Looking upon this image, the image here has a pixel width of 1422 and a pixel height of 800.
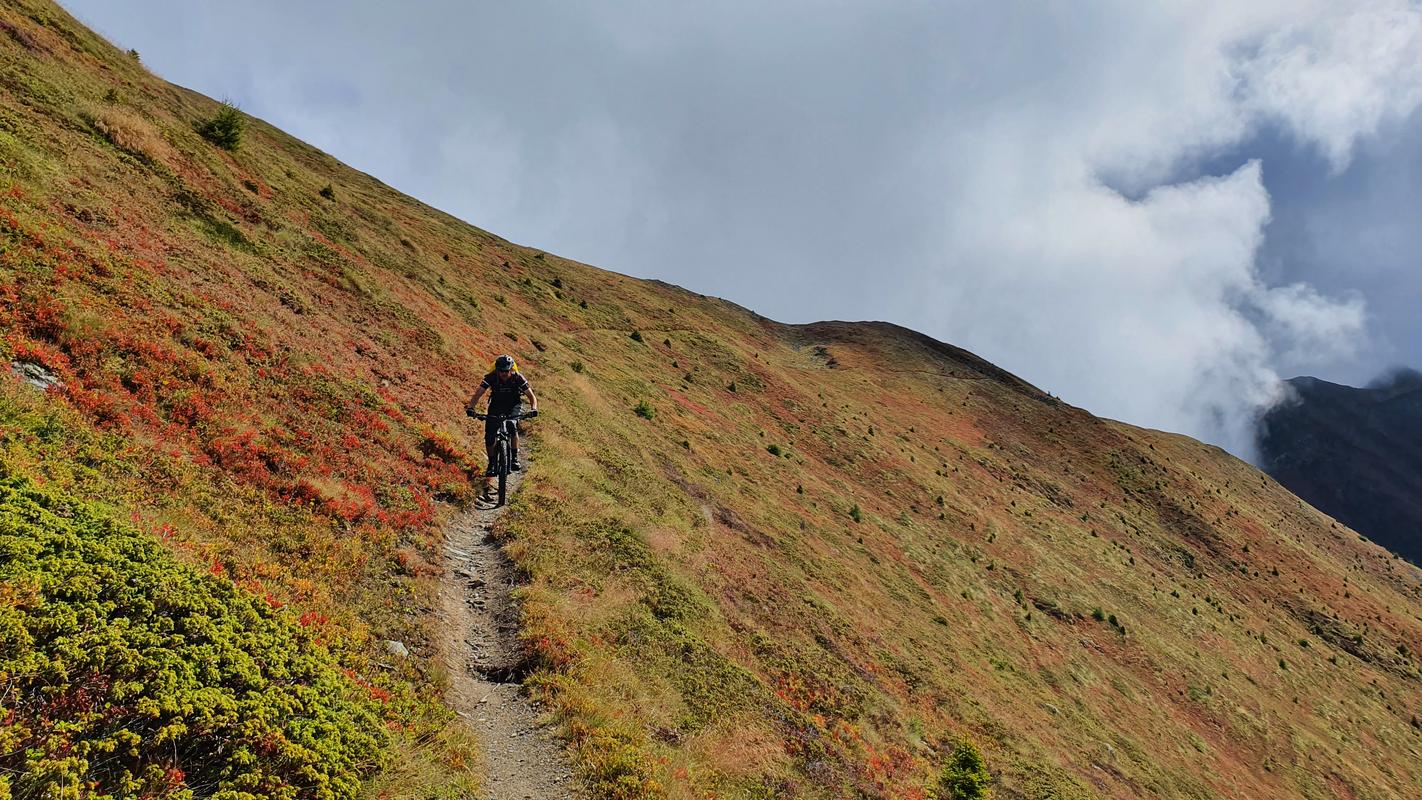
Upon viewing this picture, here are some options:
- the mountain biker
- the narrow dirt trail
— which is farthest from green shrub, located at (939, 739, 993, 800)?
the mountain biker

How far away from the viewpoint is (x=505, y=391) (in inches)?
595

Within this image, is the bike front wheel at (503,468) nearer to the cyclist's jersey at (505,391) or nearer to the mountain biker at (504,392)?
the mountain biker at (504,392)

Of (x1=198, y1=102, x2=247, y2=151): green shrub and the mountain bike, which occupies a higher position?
(x1=198, y1=102, x2=247, y2=151): green shrub

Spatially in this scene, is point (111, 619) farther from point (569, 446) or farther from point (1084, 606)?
point (1084, 606)

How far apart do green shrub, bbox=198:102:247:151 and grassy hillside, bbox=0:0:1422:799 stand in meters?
1.21

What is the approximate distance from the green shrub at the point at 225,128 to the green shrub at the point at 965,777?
126ft

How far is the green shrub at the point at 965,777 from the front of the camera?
12.4 meters

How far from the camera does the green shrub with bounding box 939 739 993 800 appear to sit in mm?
12391

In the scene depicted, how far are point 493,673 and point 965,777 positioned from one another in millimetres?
9680

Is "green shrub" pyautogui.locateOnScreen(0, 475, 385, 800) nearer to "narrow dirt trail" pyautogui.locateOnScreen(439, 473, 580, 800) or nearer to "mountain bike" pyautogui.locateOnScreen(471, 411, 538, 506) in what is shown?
"narrow dirt trail" pyautogui.locateOnScreen(439, 473, 580, 800)

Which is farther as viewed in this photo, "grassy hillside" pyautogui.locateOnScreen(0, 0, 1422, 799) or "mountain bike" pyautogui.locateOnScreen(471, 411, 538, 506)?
"mountain bike" pyautogui.locateOnScreen(471, 411, 538, 506)

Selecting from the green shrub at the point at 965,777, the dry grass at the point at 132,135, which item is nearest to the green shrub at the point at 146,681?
the green shrub at the point at 965,777

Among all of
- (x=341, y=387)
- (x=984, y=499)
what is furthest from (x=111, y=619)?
(x=984, y=499)

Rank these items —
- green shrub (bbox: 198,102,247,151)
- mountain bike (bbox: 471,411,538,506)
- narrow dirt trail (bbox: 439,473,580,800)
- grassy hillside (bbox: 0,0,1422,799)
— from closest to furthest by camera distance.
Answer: narrow dirt trail (bbox: 439,473,580,800) < grassy hillside (bbox: 0,0,1422,799) < mountain bike (bbox: 471,411,538,506) < green shrub (bbox: 198,102,247,151)
